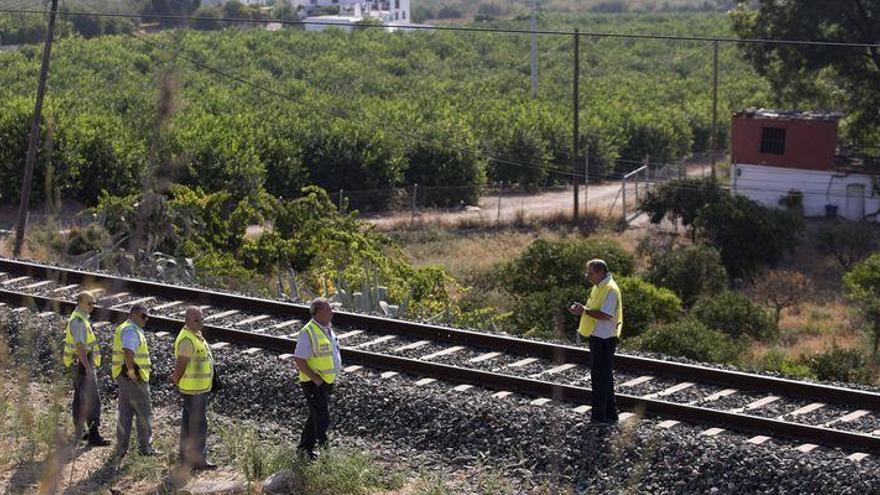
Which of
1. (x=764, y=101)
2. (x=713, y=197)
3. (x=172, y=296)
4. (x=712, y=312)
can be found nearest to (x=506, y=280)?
(x=712, y=312)

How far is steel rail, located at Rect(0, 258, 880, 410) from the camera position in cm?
1290

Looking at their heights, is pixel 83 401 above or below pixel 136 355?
below

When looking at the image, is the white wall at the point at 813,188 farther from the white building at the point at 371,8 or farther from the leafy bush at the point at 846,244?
the white building at the point at 371,8

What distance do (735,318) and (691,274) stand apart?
597 centimetres

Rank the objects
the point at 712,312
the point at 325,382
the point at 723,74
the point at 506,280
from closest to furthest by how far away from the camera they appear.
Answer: the point at 325,382 < the point at 712,312 < the point at 506,280 < the point at 723,74

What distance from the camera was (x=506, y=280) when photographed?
27.9 m

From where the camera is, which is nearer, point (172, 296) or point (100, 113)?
point (172, 296)

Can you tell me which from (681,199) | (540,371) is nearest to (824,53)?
(681,199)

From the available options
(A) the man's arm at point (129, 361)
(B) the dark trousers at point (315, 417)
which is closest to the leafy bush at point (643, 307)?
(B) the dark trousers at point (315, 417)

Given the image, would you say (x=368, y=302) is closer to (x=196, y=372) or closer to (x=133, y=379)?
(x=133, y=379)

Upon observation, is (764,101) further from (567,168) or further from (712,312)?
(712,312)

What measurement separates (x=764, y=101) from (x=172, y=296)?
1673 inches

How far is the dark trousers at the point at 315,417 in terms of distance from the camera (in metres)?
11.4

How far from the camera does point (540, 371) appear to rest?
13.9 metres
